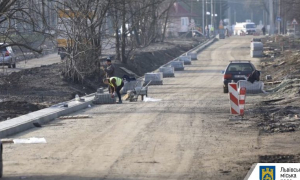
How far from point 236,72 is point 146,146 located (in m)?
16.8

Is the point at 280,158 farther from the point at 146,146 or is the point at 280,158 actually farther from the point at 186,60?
the point at 186,60

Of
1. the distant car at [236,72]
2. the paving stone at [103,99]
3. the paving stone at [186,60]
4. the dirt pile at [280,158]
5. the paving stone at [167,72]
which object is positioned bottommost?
the paving stone at [186,60]

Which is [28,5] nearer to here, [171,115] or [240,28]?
[171,115]

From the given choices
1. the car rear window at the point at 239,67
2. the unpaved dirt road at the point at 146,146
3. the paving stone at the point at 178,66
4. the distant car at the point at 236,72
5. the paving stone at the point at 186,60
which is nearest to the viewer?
the unpaved dirt road at the point at 146,146

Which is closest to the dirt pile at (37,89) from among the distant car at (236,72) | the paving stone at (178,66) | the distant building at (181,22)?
the paving stone at (178,66)

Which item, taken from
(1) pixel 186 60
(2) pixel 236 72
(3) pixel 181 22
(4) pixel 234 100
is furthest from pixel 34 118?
(3) pixel 181 22

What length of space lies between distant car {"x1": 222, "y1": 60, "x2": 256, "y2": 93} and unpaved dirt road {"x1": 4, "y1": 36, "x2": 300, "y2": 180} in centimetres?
606

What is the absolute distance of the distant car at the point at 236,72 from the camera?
30562 millimetres

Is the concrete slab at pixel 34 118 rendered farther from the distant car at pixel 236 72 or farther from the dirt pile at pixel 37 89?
the distant car at pixel 236 72

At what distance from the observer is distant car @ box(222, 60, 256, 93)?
30562mm

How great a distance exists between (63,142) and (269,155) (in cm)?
497

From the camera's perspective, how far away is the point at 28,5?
74.2ft

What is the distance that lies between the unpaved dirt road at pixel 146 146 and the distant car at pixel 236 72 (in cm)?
606

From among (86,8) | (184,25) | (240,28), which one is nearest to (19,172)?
(86,8)
